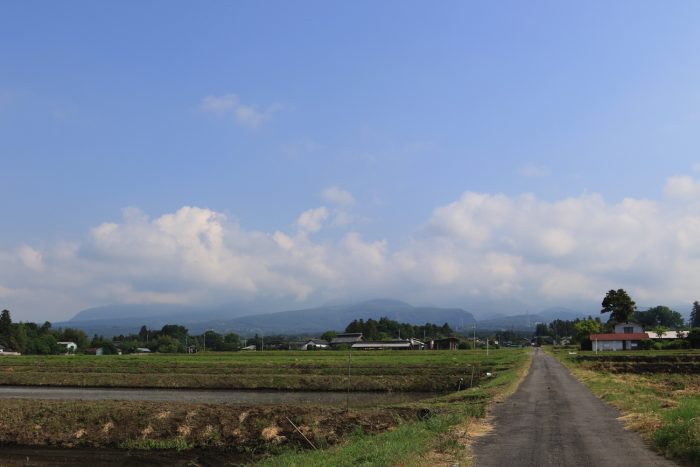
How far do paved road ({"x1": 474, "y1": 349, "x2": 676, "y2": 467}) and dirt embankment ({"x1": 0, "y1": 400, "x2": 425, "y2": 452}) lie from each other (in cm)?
469

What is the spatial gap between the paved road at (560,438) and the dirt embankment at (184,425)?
15.4 ft

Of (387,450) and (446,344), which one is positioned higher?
(387,450)

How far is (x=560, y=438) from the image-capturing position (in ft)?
50.2

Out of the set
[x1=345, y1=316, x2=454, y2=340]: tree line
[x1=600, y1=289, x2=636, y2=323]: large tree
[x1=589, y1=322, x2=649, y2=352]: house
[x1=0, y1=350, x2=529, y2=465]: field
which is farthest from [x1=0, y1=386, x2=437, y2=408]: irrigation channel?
[x1=345, y1=316, x2=454, y2=340]: tree line

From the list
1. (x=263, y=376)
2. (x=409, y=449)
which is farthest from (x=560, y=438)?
(x=263, y=376)

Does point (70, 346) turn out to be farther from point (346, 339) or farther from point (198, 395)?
point (198, 395)


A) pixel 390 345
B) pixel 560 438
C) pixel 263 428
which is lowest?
pixel 390 345

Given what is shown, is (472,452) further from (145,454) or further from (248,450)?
(145,454)

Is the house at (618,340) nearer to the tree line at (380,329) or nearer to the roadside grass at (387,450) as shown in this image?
the tree line at (380,329)

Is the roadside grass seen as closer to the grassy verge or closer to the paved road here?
the grassy verge

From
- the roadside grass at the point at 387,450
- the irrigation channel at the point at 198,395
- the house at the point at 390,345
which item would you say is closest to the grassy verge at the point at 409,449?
the roadside grass at the point at 387,450

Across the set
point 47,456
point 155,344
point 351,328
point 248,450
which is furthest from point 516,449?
point 351,328

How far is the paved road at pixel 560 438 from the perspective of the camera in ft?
41.3

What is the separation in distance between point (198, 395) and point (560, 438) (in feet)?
102
